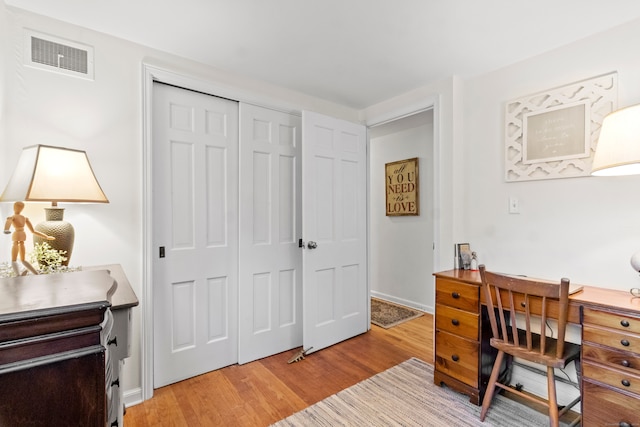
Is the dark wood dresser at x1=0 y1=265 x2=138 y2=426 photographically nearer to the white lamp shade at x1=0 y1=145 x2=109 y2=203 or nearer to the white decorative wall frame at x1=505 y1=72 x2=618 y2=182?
the white lamp shade at x1=0 y1=145 x2=109 y2=203

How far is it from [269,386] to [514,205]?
7.04ft

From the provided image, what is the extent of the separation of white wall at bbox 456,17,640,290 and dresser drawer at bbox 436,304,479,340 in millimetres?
553

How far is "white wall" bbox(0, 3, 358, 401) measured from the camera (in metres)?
1.66

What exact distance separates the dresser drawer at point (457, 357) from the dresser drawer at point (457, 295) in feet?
0.69

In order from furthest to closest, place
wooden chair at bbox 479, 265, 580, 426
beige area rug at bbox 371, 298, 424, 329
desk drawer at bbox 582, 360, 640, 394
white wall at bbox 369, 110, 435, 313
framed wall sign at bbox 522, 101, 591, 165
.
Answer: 1. white wall at bbox 369, 110, 435, 313
2. beige area rug at bbox 371, 298, 424, 329
3. framed wall sign at bbox 522, 101, 591, 165
4. wooden chair at bbox 479, 265, 580, 426
5. desk drawer at bbox 582, 360, 640, 394

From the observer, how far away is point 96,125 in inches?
73.8

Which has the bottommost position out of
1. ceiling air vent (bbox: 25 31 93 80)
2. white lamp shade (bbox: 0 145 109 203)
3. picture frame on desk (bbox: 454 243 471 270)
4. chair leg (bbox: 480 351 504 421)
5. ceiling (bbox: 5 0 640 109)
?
chair leg (bbox: 480 351 504 421)

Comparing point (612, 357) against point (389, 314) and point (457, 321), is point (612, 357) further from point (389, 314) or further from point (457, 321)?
point (389, 314)

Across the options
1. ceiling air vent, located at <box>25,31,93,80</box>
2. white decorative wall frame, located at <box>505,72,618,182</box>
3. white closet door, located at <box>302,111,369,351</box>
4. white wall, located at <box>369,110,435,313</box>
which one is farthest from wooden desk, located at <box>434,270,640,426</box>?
ceiling air vent, located at <box>25,31,93,80</box>

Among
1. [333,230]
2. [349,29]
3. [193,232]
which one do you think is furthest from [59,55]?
[333,230]

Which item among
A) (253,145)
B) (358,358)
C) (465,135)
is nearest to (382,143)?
(465,135)

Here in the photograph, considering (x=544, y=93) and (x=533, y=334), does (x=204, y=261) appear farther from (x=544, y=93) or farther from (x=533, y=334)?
(x=544, y=93)

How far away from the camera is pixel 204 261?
2.33 m

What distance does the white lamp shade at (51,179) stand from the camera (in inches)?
52.3
